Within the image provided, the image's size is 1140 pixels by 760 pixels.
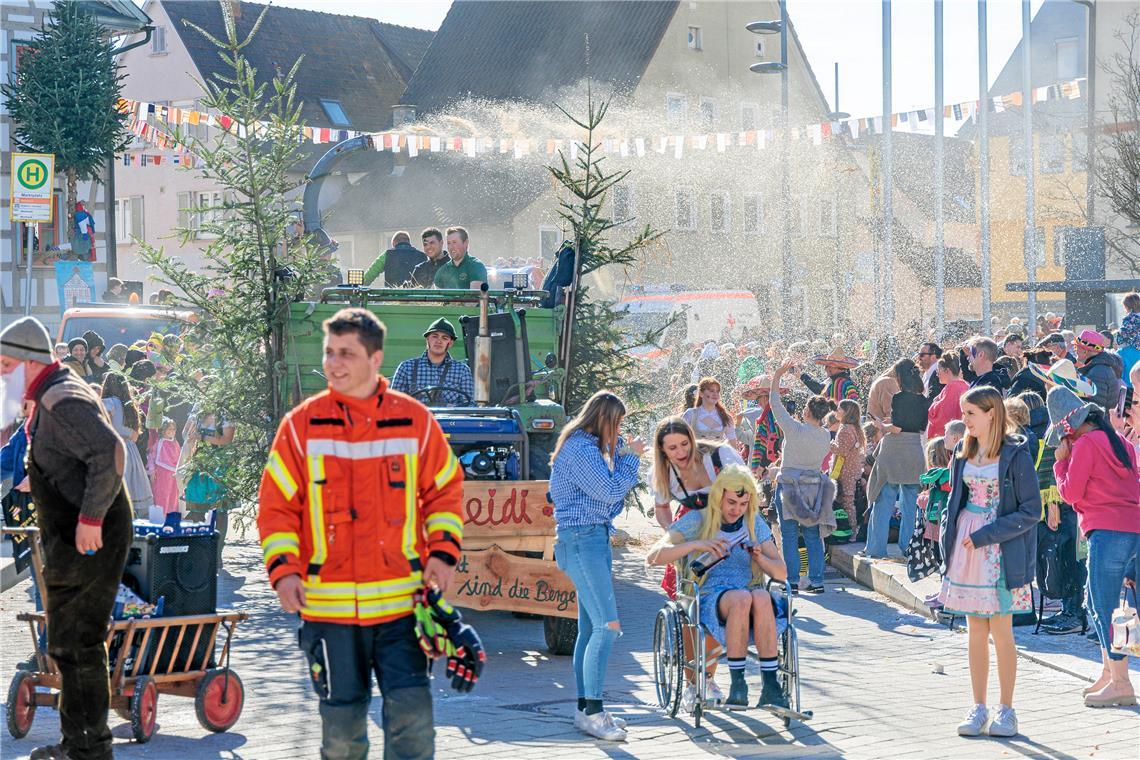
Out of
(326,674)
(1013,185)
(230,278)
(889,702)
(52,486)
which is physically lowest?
(889,702)

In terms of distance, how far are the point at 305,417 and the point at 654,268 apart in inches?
1848

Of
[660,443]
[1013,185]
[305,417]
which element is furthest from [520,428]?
[1013,185]

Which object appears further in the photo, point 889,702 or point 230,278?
point 230,278

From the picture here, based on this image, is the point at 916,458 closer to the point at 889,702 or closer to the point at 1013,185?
the point at 889,702

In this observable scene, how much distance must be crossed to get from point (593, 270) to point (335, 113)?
151 ft

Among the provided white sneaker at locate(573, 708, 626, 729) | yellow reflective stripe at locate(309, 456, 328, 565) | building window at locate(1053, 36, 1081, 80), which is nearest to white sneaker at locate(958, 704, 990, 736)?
white sneaker at locate(573, 708, 626, 729)

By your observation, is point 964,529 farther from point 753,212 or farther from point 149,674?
point 753,212

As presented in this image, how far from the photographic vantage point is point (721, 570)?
8578 millimetres

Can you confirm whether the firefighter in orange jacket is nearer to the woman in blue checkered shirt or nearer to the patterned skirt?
the woman in blue checkered shirt

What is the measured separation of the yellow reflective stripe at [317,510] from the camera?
221 inches

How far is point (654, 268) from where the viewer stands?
52344 mm

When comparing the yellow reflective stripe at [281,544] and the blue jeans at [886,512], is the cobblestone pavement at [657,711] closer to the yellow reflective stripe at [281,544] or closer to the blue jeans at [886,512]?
the yellow reflective stripe at [281,544]

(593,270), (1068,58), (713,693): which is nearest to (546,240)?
(1068,58)

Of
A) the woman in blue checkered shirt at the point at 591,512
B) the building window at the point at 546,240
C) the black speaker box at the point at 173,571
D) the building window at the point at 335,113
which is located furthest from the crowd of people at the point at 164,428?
the building window at the point at 335,113
